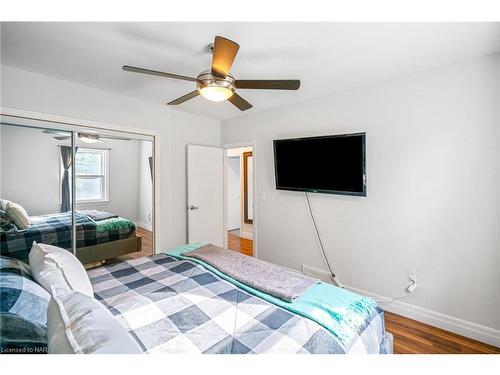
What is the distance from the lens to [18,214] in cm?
228

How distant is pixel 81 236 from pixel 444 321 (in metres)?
3.75

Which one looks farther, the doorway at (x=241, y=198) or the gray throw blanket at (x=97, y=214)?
the doorway at (x=241, y=198)

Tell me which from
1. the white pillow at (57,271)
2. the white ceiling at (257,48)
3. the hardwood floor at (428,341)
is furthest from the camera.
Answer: the hardwood floor at (428,341)

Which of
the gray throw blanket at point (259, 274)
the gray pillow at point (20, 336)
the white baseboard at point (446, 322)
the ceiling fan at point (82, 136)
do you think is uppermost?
the ceiling fan at point (82, 136)

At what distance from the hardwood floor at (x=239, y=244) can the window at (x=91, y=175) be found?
2547 millimetres

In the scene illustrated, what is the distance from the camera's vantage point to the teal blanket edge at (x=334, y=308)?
1184 mm

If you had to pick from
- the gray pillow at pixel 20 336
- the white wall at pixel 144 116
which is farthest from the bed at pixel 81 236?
the gray pillow at pixel 20 336

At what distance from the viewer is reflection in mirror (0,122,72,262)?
87.0 inches

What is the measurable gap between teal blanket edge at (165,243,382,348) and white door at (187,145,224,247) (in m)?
2.24

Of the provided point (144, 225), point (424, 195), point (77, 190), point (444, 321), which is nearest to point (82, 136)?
point (77, 190)

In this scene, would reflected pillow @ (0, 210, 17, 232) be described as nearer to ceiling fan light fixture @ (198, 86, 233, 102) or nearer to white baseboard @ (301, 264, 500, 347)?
ceiling fan light fixture @ (198, 86, 233, 102)

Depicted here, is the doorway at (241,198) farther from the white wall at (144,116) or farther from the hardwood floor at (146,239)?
the hardwood floor at (146,239)

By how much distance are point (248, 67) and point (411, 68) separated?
149 centimetres
